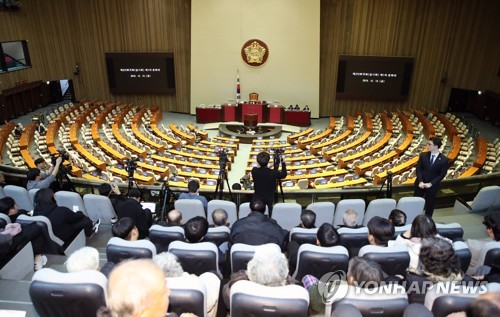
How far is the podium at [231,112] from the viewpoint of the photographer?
17141 millimetres

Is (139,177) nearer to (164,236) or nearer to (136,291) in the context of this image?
(164,236)

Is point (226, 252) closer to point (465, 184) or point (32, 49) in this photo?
point (465, 184)

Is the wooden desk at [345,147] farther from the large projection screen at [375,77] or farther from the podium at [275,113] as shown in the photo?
the podium at [275,113]

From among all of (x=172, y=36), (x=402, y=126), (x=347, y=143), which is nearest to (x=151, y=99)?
(x=172, y=36)

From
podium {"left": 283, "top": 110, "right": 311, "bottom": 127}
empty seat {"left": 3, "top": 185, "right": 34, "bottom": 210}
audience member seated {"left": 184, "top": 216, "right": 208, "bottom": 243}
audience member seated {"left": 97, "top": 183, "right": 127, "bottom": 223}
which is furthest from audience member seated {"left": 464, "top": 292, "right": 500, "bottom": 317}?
podium {"left": 283, "top": 110, "right": 311, "bottom": 127}

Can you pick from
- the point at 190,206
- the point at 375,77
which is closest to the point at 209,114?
the point at 375,77

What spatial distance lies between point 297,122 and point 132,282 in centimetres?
1598

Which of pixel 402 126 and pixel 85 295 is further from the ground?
pixel 85 295

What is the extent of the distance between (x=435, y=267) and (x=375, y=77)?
15.9 meters

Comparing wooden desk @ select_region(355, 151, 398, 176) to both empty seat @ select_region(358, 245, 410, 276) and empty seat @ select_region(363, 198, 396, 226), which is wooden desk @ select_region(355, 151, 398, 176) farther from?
empty seat @ select_region(358, 245, 410, 276)

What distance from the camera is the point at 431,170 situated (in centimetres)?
514

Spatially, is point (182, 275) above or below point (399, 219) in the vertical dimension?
above

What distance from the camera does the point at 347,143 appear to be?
13.8 meters

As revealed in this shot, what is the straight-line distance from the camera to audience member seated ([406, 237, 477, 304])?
2.49 metres
